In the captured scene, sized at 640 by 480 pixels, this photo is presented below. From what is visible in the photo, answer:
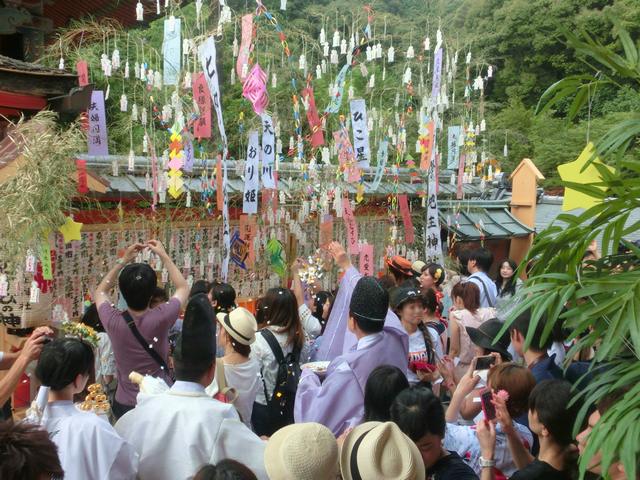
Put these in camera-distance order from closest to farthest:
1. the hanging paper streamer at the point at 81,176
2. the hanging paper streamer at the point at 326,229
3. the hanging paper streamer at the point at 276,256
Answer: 1. the hanging paper streamer at the point at 81,176
2. the hanging paper streamer at the point at 276,256
3. the hanging paper streamer at the point at 326,229

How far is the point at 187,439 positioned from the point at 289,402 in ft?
5.78

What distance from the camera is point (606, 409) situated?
2385 millimetres

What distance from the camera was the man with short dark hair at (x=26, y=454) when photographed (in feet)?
6.85

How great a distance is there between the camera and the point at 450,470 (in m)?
2.68

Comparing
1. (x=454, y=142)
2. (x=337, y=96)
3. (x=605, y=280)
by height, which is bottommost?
(x=605, y=280)

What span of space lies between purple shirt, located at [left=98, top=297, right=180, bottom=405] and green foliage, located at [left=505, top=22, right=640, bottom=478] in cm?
224

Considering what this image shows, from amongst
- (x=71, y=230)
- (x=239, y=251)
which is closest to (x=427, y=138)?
(x=239, y=251)

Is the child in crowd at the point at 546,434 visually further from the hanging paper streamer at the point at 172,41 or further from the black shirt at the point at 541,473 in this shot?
the hanging paper streamer at the point at 172,41

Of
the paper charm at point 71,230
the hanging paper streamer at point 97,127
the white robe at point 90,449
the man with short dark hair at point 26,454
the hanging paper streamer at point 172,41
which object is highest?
the hanging paper streamer at point 172,41

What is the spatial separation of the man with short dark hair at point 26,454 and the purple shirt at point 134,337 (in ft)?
5.54

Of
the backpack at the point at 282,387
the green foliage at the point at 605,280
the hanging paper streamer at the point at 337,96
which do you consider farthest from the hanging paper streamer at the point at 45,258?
the green foliage at the point at 605,280

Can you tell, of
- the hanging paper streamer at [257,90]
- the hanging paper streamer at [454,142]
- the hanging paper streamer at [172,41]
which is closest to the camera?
the hanging paper streamer at [172,41]

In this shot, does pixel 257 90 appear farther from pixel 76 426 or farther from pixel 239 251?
pixel 76 426

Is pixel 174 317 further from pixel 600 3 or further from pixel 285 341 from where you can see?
pixel 600 3
